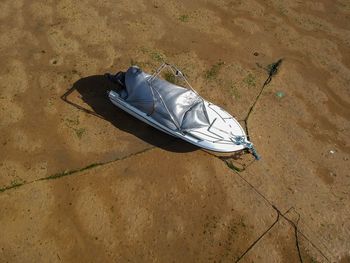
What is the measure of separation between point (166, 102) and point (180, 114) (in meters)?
0.73

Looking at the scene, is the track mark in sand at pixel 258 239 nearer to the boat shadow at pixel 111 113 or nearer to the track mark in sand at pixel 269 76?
the boat shadow at pixel 111 113

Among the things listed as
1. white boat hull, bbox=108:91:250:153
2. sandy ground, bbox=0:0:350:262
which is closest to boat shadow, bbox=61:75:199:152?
sandy ground, bbox=0:0:350:262

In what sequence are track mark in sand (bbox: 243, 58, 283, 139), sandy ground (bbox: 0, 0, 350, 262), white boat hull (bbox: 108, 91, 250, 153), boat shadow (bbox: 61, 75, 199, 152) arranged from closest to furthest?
sandy ground (bbox: 0, 0, 350, 262) < white boat hull (bbox: 108, 91, 250, 153) < boat shadow (bbox: 61, 75, 199, 152) < track mark in sand (bbox: 243, 58, 283, 139)

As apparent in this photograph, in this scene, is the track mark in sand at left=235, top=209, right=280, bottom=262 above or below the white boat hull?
below

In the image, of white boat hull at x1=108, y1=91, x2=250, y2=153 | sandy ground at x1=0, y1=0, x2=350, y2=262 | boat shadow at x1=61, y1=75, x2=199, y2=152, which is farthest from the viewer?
boat shadow at x1=61, y1=75, x2=199, y2=152

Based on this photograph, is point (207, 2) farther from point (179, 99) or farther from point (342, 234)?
point (342, 234)

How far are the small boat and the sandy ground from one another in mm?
915

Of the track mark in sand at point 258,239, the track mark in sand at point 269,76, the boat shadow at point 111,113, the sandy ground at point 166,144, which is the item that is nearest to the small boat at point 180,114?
the boat shadow at point 111,113

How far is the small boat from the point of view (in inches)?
522

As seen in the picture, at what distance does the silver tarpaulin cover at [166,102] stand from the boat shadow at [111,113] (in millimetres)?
1078

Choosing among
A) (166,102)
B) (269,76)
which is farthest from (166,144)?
(269,76)

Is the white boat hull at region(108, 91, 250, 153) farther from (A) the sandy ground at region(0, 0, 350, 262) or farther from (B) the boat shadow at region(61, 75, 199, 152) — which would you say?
(A) the sandy ground at region(0, 0, 350, 262)

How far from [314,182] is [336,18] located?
1287 centimetres

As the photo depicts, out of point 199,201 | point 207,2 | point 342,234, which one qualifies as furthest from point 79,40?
point 342,234
